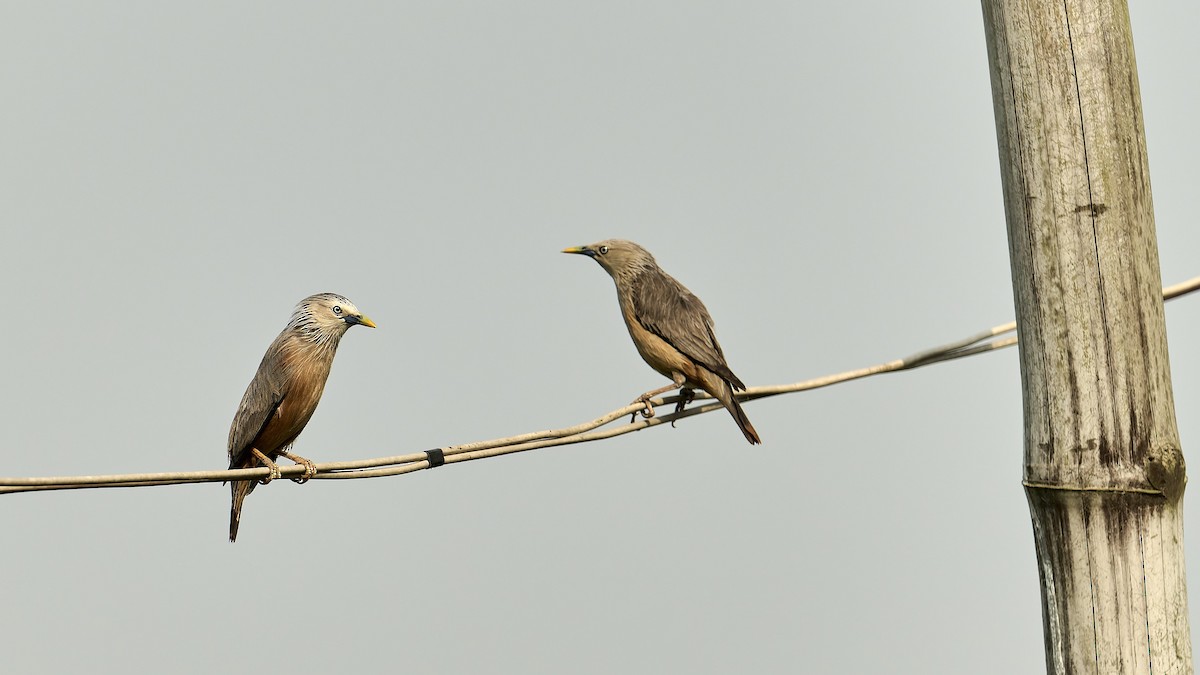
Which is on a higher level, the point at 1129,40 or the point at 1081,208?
the point at 1129,40

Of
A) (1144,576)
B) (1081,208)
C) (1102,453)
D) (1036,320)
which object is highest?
(1081,208)

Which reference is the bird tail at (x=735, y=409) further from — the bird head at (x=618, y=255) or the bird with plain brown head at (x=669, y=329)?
the bird head at (x=618, y=255)

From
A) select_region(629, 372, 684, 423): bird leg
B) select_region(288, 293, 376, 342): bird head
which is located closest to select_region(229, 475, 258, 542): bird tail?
select_region(288, 293, 376, 342): bird head

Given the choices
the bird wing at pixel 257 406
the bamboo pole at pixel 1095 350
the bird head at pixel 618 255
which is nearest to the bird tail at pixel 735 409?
the bird head at pixel 618 255

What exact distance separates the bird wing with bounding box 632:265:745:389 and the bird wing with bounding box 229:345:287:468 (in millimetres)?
1972

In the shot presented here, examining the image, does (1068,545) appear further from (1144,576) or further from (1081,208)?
(1081,208)

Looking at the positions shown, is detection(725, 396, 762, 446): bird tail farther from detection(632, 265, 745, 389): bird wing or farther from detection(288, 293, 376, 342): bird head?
detection(288, 293, 376, 342): bird head

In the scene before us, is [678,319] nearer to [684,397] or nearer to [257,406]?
[684,397]

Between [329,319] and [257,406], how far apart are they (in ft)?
1.84

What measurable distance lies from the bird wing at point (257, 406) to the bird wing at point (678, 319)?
197 centimetres

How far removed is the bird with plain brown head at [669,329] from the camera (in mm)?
5812

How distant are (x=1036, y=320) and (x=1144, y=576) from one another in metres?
0.70

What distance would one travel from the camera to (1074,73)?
115 inches

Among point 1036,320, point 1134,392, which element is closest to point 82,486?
point 1036,320
